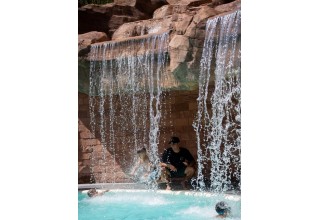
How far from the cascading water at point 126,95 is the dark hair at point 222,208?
2.41 ft

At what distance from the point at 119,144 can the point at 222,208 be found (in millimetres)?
1356

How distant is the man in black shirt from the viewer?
13.9 feet

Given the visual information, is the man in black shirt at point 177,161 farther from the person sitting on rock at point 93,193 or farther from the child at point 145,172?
the person sitting on rock at point 93,193

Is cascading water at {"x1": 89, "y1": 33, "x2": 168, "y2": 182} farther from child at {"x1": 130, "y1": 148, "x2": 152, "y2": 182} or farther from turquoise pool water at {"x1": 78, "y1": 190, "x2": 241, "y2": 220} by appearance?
turquoise pool water at {"x1": 78, "y1": 190, "x2": 241, "y2": 220}

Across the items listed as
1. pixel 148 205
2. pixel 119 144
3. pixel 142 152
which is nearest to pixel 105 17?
pixel 119 144

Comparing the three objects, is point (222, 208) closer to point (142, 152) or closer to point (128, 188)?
point (128, 188)
